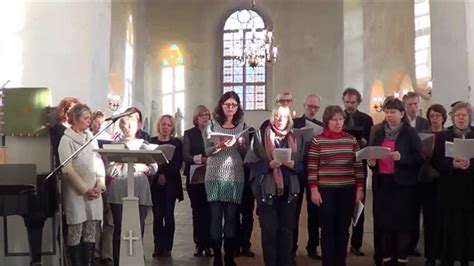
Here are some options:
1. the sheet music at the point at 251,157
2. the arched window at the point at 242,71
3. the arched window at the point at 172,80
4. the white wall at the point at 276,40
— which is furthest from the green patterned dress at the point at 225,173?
the arched window at the point at 242,71

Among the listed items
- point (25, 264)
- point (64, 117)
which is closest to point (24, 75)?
point (64, 117)

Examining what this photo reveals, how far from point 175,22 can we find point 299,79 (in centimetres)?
515

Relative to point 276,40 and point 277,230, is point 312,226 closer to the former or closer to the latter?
point 277,230

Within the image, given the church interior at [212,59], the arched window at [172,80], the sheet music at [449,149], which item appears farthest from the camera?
the arched window at [172,80]

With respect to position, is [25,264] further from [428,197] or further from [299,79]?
[299,79]

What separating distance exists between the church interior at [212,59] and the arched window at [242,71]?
0.13 ft

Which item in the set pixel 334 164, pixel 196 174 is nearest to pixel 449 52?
pixel 334 164

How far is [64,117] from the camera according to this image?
4.98 m

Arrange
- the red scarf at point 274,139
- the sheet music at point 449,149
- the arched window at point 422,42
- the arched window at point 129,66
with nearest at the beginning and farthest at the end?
the sheet music at point 449,149, the red scarf at point 274,139, the arched window at point 422,42, the arched window at point 129,66

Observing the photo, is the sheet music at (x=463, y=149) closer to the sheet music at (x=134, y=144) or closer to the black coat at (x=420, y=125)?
the black coat at (x=420, y=125)

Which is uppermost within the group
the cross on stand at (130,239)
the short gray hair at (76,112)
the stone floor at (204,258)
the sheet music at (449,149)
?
the short gray hair at (76,112)

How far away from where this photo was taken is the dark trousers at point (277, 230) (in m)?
4.52

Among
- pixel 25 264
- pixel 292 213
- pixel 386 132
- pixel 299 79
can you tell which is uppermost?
pixel 299 79

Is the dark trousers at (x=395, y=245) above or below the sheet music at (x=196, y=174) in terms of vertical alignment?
below
